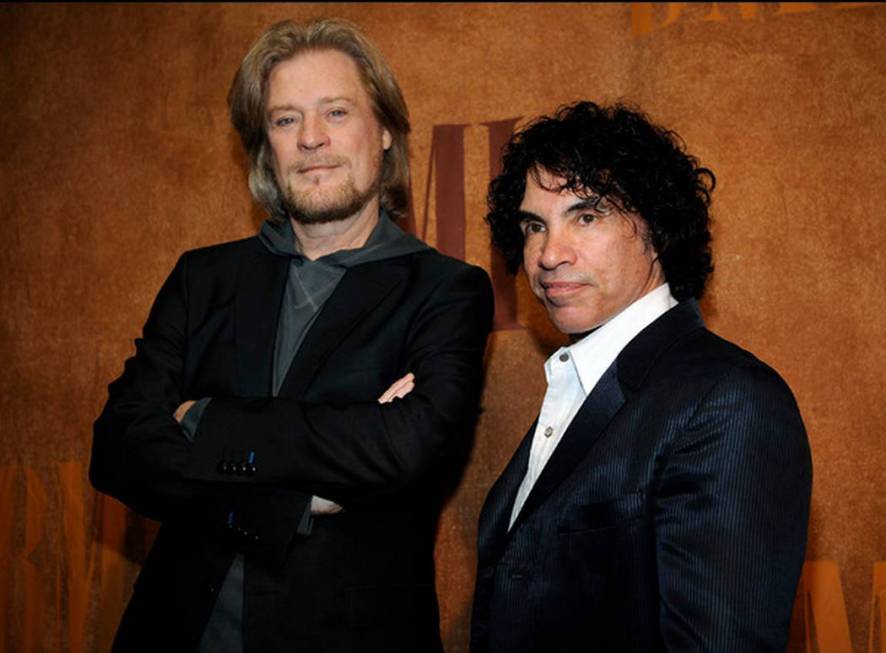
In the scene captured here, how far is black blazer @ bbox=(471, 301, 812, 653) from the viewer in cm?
154

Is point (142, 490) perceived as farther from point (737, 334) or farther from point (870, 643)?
point (870, 643)

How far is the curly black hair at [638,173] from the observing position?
2.11m

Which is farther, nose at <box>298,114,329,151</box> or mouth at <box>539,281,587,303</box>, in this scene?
nose at <box>298,114,329,151</box>

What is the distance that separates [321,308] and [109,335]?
131 centimetres

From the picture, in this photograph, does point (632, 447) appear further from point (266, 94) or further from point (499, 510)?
point (266, 94)

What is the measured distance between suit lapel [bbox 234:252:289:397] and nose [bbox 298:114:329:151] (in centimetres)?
31

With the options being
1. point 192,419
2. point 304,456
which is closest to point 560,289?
point 304,456

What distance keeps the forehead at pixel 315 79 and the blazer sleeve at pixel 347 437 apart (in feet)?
2.79

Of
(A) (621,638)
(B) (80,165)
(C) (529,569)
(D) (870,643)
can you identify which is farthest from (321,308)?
(D) (870,643)

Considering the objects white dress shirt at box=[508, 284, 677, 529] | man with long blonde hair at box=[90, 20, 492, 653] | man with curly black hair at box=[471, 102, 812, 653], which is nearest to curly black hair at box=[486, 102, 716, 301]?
man with curly black hair at box=[471, 102, 812, 653]

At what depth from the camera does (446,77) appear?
3250mm

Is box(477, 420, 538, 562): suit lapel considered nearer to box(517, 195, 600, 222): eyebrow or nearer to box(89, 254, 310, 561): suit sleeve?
box(89, 254, 310, 561): suit sleeve

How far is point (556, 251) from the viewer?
2059 mm

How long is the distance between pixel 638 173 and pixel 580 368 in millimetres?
475
